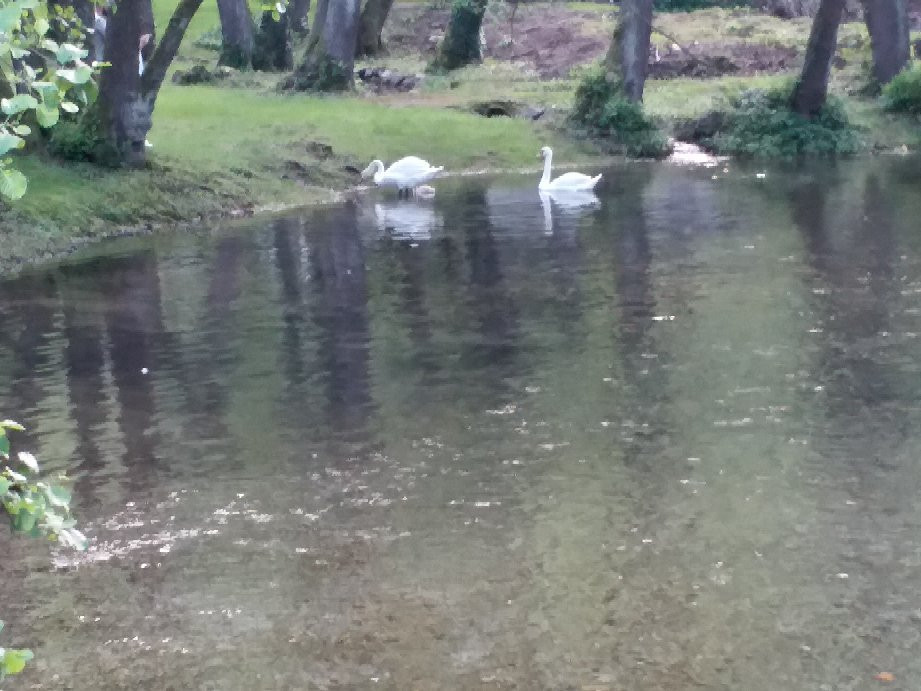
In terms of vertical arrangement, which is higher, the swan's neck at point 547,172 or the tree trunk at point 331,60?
the tree trunk at point 331,60

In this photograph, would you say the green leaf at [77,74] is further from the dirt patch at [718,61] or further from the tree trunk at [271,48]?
the tree trunk at [271,48]

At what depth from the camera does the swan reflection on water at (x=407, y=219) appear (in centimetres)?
2164

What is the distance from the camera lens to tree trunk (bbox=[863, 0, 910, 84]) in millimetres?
36094

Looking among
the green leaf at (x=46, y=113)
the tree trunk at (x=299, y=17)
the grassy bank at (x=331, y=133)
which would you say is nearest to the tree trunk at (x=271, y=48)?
the grassy bank at (x=331, y=133)

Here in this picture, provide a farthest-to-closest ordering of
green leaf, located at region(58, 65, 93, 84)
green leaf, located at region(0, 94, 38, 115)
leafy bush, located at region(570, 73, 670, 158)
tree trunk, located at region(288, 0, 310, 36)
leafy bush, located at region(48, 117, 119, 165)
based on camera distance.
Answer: tree trunk, located at region(288, 0, 310, 36) → leafy bush, located at region(570, 73, 670, 158) → leafy bush, located at region(48, 117, 119, 165) → green leaf, located at region(58, 65, 93, 84) → green leaf, located at region(0, 94, 38, 115)

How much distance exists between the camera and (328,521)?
29.0ft

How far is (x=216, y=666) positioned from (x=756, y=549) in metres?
3.07

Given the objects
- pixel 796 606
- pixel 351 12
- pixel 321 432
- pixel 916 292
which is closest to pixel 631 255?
pixel 916 292

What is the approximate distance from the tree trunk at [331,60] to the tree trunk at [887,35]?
1316 centimetres

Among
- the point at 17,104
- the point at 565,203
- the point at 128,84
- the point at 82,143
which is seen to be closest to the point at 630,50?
the point at 565,203

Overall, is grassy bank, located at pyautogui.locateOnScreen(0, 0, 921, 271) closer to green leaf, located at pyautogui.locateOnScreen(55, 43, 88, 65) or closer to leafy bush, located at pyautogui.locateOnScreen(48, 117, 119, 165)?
leafy bush, located at pyautogui.locateOnScreen(48, 117, 119, 165)

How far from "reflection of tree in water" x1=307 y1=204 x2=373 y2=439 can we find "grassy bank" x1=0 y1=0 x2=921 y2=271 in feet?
9.20

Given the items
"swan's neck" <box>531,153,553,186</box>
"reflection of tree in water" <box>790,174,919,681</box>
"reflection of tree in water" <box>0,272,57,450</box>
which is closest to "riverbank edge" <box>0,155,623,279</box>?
"reflection of tree in water" <box>0,272,57,450</box>

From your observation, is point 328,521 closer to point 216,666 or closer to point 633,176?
point 216,666
